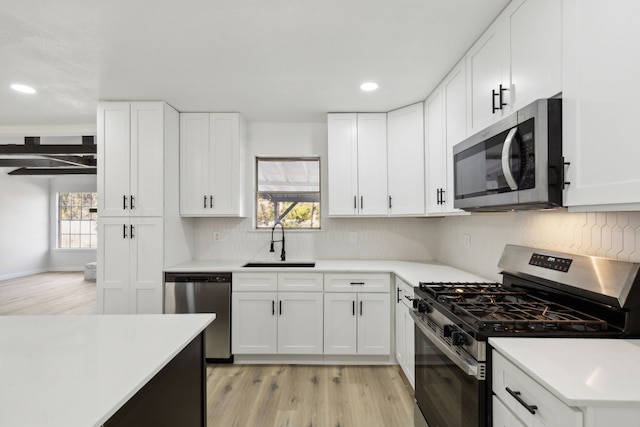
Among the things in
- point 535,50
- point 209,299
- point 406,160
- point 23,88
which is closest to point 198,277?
point 209,299

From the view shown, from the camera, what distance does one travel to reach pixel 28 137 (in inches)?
151

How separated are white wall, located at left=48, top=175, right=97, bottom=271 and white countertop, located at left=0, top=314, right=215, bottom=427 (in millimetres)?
8710

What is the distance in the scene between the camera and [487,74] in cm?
186

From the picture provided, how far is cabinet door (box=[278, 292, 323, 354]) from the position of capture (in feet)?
10.0

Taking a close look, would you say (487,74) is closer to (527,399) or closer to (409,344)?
(527,399)

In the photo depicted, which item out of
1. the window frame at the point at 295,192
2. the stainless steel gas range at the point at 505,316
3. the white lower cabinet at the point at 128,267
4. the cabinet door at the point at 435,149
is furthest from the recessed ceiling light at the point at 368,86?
the white lower cabinet at the point at 128,267

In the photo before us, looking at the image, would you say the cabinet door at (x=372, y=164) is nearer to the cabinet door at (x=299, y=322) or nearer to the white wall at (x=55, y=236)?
the cabinet door at (x=299, y=322)

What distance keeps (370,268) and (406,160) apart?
42.9 inches

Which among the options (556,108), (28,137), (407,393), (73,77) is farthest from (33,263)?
(556,108)

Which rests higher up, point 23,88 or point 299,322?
point 23,88

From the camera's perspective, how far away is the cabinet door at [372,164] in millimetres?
3305

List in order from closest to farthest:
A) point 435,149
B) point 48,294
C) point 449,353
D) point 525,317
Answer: point 525,317
point 449,353
point 435,149
point 48,294

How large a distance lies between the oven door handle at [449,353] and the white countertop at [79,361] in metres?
1.12

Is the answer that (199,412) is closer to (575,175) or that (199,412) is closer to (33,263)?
(575,175)
